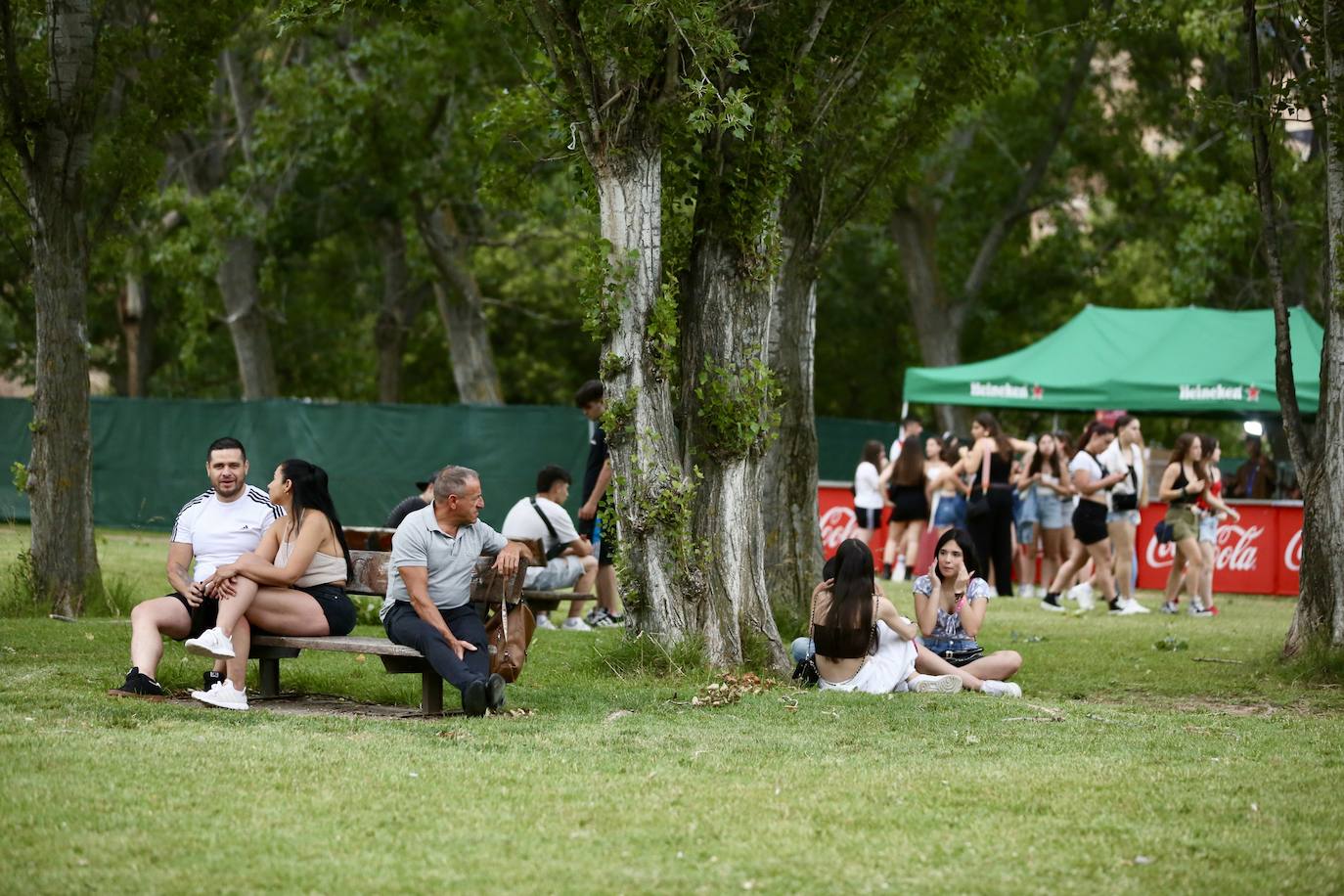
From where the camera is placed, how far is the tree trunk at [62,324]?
42.7 ft

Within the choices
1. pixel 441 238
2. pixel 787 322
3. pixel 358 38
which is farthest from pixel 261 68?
pixel 787 322

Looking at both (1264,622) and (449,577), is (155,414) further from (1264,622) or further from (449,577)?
(449,577)

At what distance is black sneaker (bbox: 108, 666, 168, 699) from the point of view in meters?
8.78

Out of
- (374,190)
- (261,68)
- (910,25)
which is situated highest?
(261,68)

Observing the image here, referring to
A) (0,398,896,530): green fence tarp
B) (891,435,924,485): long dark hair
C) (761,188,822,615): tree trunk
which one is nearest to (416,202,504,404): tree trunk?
(0,398,896,530): green fence tarp

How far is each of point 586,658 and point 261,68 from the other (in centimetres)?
2118

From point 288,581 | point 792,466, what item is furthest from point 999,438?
point 288,581

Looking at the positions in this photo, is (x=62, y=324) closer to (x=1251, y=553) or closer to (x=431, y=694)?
(x=431, y=694)

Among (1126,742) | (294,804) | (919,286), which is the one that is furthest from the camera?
(919,286)

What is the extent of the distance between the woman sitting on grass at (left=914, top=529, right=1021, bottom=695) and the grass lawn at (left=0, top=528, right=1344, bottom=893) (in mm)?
342

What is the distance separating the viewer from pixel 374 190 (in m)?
30.2

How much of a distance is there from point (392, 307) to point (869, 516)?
1608 cm

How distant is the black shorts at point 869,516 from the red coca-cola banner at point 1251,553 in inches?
23.0

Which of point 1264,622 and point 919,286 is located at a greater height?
point 919,286
